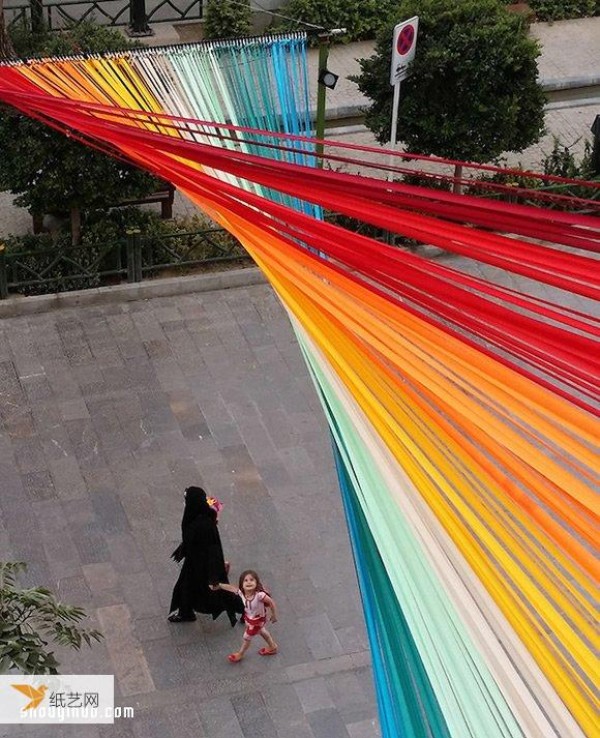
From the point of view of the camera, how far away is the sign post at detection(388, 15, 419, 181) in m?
15.1

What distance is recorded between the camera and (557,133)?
19234mm

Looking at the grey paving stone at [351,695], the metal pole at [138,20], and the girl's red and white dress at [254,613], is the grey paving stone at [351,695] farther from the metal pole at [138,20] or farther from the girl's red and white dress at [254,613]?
the metal pole at [138,20]

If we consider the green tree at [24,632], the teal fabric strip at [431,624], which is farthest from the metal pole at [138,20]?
the teal fabric strip at [431,624]

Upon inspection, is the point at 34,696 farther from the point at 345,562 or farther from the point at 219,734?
the point at 345,562

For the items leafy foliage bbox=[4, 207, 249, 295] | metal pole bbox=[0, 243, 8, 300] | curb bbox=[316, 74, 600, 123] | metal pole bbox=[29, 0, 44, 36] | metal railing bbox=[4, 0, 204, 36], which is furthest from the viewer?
metal railing bbox=[4, 0, 204, 36]

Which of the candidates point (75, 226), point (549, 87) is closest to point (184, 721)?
point (75, 226)

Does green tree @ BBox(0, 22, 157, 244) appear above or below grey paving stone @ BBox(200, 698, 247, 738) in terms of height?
above

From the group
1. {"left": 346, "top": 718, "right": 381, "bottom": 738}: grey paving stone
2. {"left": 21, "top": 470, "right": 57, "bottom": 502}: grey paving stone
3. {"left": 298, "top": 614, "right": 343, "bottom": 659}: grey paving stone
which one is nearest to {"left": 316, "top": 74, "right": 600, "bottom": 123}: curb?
{"left": 21, "top": 470, "right": 57, "bottom": 502}: grey paving stone

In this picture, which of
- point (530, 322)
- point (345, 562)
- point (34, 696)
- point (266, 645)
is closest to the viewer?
point (530, 322)

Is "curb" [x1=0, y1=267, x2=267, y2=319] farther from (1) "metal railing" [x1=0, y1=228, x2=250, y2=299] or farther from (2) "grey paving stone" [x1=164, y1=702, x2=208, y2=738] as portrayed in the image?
(2) "grey paving stone" [x1=164, y1=702, x2=208, y2=738]

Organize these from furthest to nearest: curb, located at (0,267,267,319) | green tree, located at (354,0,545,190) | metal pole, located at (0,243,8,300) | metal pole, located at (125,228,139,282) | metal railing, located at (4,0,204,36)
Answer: metal railing, located at (4,0,204,36) < green tree, located at (354,0,545,190) < metal pole, located at (125,228,139,282) < curb, located at (0,267,267,319) < metal pole, located at (0,243,8,300)

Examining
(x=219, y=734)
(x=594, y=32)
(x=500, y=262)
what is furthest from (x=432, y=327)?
(x=594, y=32)

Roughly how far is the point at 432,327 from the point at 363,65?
11.1 meters

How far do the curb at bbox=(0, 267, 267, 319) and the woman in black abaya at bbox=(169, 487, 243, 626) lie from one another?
4826mm
